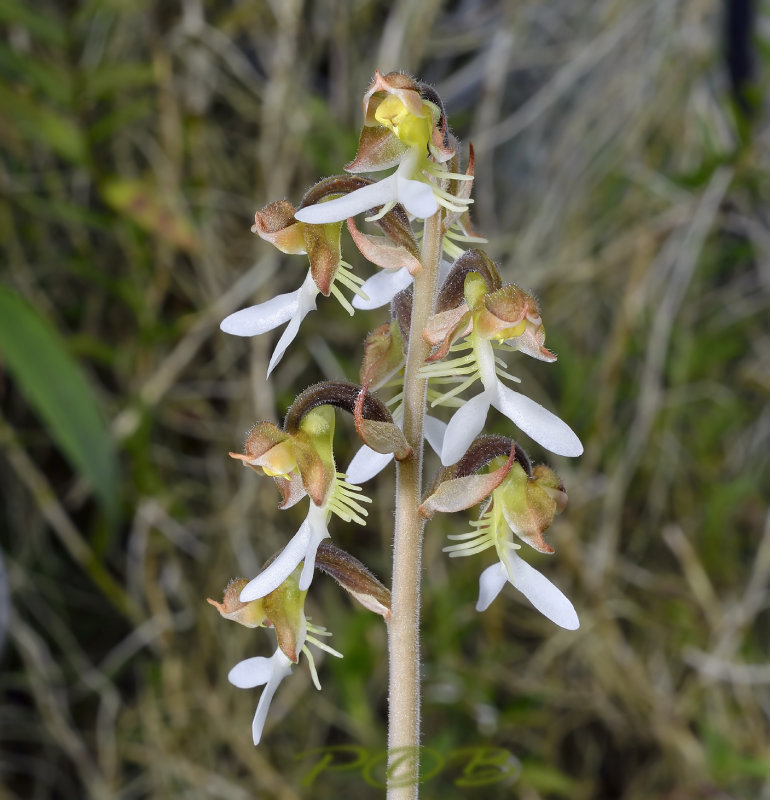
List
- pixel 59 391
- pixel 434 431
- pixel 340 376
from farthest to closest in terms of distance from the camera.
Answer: pixel 340 376 < pixel 59 391 < pixel 434 431

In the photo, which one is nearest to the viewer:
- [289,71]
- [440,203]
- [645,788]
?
[440,203]

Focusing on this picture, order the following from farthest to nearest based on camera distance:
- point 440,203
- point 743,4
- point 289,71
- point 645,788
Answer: point 743,4, point 645,788, point 289,71, point 440,203

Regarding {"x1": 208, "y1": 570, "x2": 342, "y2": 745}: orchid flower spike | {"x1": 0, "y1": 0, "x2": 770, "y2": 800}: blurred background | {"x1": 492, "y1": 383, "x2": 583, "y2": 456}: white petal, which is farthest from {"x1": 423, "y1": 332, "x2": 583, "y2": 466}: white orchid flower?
{"x1": 0, "y1": 0, "x2": 770, "y2": 800}: blurred background

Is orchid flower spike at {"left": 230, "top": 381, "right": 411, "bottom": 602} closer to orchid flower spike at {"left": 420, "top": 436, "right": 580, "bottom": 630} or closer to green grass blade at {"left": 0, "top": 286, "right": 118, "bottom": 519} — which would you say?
orchid flower spike at {"left": 420, "top": 436, "right": 580, "bottom": 630}

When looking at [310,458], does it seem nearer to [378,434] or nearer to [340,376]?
[378,434]

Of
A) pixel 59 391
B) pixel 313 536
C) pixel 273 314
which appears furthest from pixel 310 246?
pixel 59 391

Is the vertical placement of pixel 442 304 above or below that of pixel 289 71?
below

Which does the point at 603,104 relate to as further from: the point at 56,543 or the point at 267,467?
the point at 267,467

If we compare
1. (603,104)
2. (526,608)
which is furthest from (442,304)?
(603,104)
